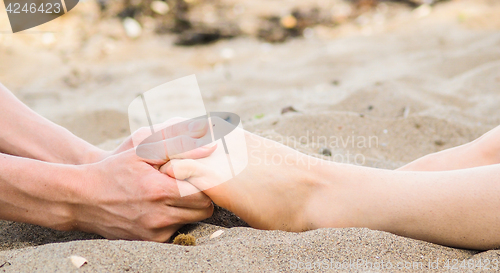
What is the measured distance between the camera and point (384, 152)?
74.1 inches

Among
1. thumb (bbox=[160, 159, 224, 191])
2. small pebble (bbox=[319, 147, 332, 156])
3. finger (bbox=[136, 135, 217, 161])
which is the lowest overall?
small pebble (bbox=[319, 147, 332, 156])

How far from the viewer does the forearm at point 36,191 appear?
107cm

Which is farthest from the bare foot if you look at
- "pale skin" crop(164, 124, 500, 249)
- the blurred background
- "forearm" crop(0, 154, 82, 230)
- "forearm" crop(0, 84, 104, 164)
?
the blurred background

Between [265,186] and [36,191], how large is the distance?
637 mm

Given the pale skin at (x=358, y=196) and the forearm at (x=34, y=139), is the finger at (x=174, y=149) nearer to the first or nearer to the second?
the pale skin at (x=358, y=196)

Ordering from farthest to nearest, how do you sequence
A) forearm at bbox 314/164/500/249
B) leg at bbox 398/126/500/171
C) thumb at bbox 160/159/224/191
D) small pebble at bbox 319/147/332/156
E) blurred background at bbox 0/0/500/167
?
blurred background at bbox 0/0/500/167, small pebble at bbox 319/147/332/156, leg at bbox 398/126/500/171, thumb at bbox 160/159/224/191, forearm at bbox 314/164/500/249

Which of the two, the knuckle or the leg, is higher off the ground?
the knuckle

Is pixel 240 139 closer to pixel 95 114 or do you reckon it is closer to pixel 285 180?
pixel 285 180

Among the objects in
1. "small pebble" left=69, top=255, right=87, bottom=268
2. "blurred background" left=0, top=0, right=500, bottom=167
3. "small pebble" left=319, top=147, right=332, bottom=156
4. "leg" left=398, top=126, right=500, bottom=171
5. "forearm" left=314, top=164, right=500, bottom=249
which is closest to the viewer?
"small pebble" left=69, top=255, right=87, bottom=268

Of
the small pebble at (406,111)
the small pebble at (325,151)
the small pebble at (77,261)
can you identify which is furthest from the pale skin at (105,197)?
the small pebble at (406,111)

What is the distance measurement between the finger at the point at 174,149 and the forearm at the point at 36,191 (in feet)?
0.67

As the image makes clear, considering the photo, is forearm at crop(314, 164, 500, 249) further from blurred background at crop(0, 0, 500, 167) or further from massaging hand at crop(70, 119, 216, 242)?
blurred background at crop(0, 0, 500, 167)

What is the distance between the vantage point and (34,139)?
4.47 feet

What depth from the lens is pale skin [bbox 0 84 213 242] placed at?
108 centimetres
